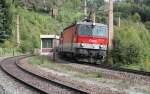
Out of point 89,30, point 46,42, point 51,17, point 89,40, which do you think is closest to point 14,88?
point 89,40

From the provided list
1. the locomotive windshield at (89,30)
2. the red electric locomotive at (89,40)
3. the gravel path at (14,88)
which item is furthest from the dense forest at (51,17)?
the gravel path at (14,88)

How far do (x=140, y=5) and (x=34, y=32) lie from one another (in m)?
26.8

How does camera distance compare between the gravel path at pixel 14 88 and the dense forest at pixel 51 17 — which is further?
the dense forest at pixel 51 17

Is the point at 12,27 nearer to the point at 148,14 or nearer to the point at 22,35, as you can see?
the point at 22,35

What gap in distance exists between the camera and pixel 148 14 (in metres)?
99.5

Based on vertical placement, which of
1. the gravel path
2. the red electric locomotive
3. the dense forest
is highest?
the dense forest

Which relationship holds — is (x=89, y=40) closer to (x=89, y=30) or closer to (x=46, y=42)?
(x=89, y=30)

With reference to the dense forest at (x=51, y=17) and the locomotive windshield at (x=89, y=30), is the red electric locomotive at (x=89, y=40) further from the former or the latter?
the dense forest at (x=51, y=17)

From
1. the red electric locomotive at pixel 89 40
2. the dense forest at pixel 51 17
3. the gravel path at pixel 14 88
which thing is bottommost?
the gravel path at pixel 14 88

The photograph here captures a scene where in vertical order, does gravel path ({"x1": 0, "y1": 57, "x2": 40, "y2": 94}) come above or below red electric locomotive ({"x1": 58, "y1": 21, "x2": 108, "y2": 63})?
below

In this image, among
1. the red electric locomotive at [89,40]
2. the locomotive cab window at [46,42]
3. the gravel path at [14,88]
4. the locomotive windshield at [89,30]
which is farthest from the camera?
the locomotive cab window at [46,42]

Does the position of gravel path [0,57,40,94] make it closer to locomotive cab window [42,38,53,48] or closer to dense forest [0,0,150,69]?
dense forest [0,0,150,69]

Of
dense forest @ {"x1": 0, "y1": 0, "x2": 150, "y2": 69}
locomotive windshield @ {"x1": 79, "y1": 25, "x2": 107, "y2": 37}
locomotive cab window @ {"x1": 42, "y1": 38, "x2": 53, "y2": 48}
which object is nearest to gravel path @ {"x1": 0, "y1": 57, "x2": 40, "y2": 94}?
locomotive windshield @ {"x1": 79, "y1": 25, "x2": 107, "y2": 37}

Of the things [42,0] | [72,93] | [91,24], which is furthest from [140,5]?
[72,93]
